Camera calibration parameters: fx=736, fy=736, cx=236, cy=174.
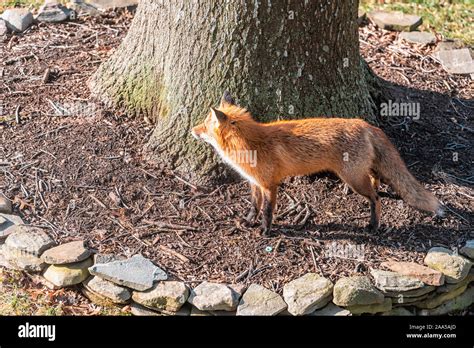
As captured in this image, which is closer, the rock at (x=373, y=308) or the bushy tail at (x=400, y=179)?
the rock at (x=373, y=308)

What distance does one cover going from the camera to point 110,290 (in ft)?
17.8

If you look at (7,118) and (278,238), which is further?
(7,118)

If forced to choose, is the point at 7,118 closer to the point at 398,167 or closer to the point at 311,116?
the point at 311,116

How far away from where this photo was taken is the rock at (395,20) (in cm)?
934

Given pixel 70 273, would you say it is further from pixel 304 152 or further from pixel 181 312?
pixel 304 152

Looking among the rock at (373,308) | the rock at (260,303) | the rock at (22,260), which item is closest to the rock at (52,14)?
the rock at (22,260)

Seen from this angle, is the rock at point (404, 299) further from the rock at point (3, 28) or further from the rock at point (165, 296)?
the rock at point (3, 28)

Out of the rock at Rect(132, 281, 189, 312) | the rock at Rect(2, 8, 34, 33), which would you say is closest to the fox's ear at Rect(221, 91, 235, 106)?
the rock at Rect(132, 281, 189, 312)

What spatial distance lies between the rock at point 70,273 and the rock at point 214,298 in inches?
34.2

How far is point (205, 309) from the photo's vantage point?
528 cm

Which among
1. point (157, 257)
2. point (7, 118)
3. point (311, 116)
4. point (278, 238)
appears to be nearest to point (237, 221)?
point (278, 238)

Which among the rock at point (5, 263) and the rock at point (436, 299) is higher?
the rock at point (5, 263)

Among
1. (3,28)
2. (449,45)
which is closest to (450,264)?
(449,45)

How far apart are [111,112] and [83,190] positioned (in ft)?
3.43
